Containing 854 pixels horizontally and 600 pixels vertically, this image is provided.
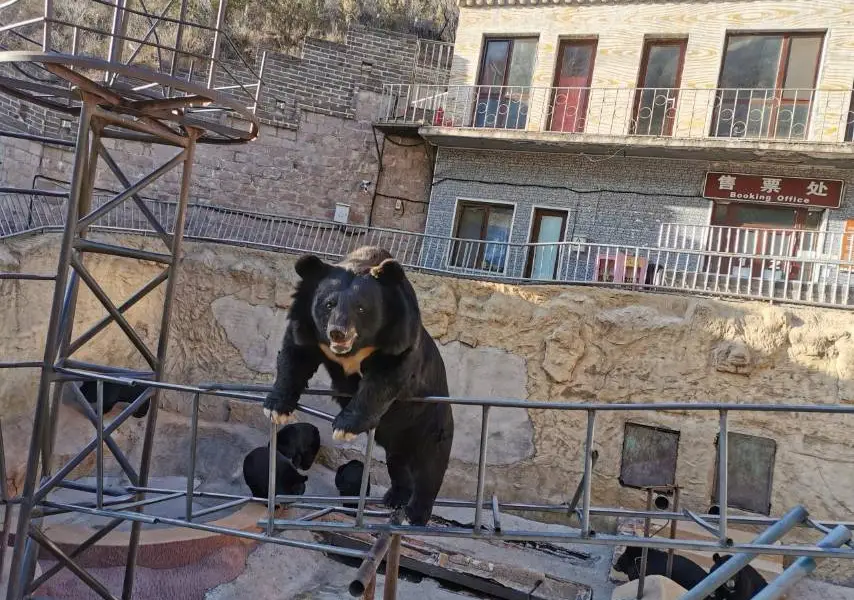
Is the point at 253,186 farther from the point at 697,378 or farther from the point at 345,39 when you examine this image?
the point at 697,378

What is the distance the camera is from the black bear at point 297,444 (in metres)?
9.58

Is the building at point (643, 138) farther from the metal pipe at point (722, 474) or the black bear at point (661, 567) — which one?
the metal pipe at point (722, 474)

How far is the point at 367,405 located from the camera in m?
3.35

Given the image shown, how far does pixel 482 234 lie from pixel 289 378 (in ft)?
38.7

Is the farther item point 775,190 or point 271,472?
point 775,190

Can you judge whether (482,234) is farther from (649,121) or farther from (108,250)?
(108,250)

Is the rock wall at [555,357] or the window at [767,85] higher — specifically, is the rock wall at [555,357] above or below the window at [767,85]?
below

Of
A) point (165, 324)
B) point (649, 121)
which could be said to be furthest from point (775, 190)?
point (165, 324)

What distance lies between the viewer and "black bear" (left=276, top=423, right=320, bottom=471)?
958cm

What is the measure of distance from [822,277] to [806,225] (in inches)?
95.6

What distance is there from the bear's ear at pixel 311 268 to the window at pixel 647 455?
815cm

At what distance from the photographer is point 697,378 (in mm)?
10102

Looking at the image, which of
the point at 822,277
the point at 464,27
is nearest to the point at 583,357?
the point at 822,277

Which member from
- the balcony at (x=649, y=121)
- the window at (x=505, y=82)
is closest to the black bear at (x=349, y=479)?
the balcony at (x=649, y=121)
